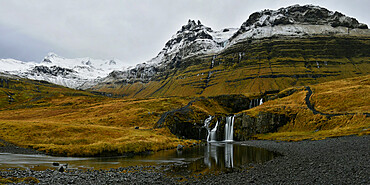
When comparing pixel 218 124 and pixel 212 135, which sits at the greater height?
pixel 218 124

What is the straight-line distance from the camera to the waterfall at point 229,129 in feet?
251

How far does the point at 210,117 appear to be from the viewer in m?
84.6

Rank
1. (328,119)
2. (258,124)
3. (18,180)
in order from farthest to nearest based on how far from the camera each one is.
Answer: (258,124) < (328,119) < (18,180)

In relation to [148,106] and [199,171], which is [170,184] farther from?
[148,106]

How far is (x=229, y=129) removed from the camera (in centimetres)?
7806

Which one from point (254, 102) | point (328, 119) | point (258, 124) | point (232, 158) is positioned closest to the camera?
point (232, 158)

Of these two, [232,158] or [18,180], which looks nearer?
[18,180]

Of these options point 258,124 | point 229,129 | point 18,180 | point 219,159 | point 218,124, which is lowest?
point 219,159

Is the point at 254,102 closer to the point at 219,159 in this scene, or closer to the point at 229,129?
the point at 229,129

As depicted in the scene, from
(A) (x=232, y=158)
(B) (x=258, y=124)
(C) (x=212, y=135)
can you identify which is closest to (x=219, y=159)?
(A) (x=232, y=158)

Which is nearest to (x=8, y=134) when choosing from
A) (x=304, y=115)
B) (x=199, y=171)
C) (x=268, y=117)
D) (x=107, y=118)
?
(x=107, y=118)

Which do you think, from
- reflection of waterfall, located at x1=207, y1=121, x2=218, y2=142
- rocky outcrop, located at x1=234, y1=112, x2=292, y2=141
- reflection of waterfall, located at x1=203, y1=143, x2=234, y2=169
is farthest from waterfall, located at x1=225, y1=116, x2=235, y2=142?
reflection of waterfall, located at x1=203, y1=143, x2=234, y2=169

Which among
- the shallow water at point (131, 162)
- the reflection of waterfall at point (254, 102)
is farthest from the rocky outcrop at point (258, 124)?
the reflection of waterfall at point (254, 102)

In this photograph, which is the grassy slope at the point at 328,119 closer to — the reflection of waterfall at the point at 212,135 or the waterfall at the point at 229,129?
the waterfall at the point at 229,129
